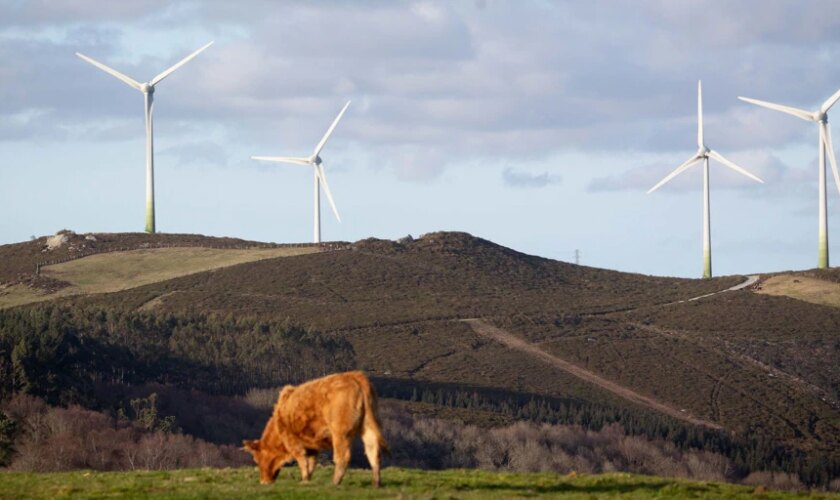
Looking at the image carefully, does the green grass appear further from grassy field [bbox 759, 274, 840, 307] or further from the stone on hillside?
the stone on hillside

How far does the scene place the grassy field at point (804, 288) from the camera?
12744 centimetres

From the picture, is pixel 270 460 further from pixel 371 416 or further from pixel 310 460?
pixel 371 416

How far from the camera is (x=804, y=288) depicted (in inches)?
5241

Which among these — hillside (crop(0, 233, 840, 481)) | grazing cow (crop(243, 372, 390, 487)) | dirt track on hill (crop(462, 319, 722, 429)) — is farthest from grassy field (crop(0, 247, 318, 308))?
grazing cow (crop(243, 372, 390, 487))

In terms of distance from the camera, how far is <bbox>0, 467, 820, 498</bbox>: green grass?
841 inches

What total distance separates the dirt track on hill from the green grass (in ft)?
217

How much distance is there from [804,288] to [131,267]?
2711 inches

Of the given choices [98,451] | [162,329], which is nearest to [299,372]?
[162,329]

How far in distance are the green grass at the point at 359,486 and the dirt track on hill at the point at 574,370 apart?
66.2 m

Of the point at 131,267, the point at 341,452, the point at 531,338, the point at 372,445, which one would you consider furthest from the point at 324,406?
the point at 131,267

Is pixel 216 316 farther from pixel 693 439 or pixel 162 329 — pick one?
pixel 693 439

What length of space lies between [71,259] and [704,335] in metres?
69.1

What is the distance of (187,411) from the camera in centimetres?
7962

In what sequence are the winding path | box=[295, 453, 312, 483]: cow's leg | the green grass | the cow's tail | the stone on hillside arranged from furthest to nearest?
the stone on hillside
the winding path
box=[295, 453, 312, 483]: cow's leg
the cow's tail
the green grass
